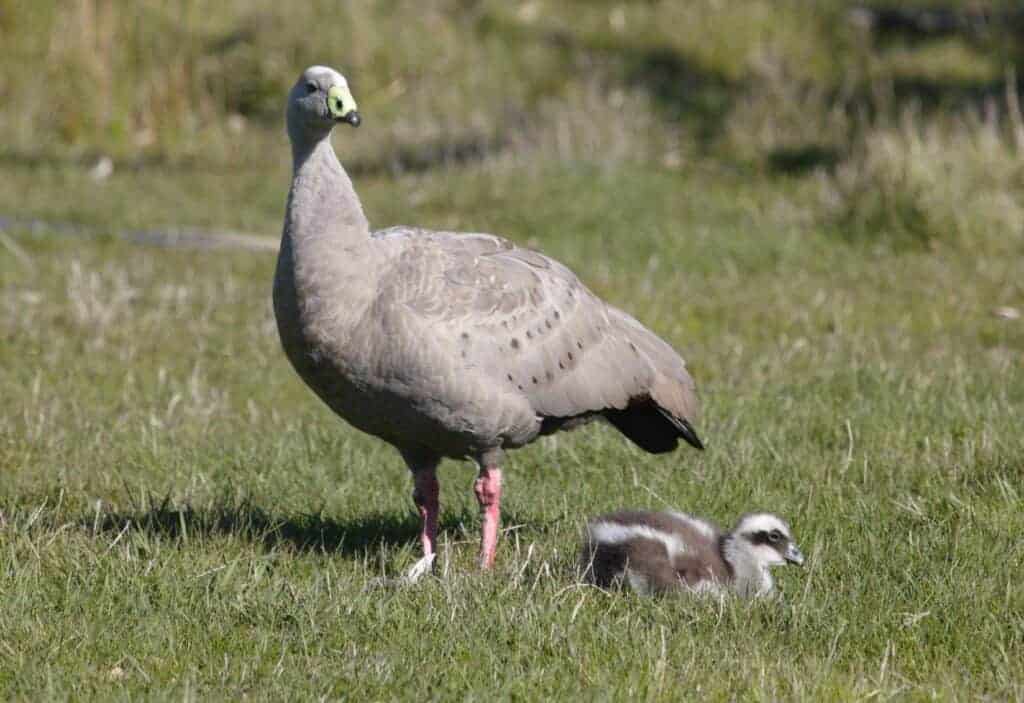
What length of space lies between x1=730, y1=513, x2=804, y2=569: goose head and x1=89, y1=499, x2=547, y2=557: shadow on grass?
98 cm

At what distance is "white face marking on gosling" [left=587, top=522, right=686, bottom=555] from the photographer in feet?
18.2

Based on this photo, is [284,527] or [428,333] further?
[284,527]

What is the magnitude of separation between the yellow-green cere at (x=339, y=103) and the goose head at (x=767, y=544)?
1.93m

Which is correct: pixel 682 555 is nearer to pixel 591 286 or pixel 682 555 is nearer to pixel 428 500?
pixel 428 500

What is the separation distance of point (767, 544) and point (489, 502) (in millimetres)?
1047

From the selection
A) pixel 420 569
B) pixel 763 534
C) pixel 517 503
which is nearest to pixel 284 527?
pixel 420 569

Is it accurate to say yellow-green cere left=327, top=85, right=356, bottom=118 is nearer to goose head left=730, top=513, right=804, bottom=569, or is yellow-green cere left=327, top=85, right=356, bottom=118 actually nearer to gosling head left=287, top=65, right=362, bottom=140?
gosling head left=287, top=65, right=362, bottom=140

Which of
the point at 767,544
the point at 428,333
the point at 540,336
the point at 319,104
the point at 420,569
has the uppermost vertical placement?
the point at 319,104

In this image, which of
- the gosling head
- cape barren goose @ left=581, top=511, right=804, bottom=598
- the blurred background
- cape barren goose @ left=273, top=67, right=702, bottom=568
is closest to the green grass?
cape barren goose @ left=581, top=511, right=804, bottom=598

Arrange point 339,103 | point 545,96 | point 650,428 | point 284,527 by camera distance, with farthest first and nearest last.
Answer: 1. point 545,96
2. point 650,428
3. point 284,527
4. point 339,103

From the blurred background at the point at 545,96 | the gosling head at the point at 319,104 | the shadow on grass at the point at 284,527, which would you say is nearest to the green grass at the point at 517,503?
the shadow on grass at the point at 284,527

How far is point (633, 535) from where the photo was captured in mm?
5539

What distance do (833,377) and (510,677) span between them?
4.18 m

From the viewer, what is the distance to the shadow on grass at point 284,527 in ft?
19.4
